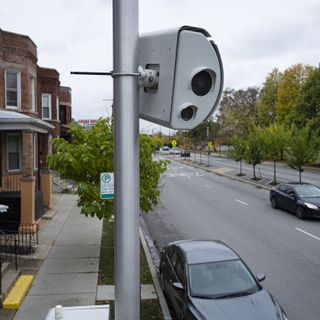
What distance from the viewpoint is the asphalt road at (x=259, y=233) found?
1070cm

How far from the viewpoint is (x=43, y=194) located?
68.6 feet

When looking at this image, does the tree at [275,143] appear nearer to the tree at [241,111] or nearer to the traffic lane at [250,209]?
the traffic lane at [250,209]

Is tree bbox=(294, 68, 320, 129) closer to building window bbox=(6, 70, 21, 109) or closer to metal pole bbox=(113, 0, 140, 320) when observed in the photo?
building window bbox=(6, 70, 21, 109)

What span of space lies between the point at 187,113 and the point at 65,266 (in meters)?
10.7

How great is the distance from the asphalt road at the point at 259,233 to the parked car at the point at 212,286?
5.52ft

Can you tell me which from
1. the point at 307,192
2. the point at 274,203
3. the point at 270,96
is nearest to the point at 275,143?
the point at 274,203

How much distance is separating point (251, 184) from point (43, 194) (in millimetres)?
19769

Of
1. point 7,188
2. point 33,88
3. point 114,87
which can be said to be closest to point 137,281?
point 114,87

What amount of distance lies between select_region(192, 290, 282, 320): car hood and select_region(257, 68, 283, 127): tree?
75.1 meters

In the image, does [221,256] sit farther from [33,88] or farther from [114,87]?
[33,88]

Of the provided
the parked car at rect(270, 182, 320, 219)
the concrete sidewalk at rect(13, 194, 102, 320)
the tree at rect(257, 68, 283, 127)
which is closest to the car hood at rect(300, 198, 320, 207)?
the parked car at rect(270, 182, 320, 219)

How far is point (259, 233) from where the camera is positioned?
17.3 metres

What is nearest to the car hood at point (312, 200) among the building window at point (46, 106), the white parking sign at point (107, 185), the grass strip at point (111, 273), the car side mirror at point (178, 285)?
the grass strip at point (111, 273)

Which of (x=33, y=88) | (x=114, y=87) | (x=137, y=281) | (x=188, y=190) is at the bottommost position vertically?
(x=188, y=190)
